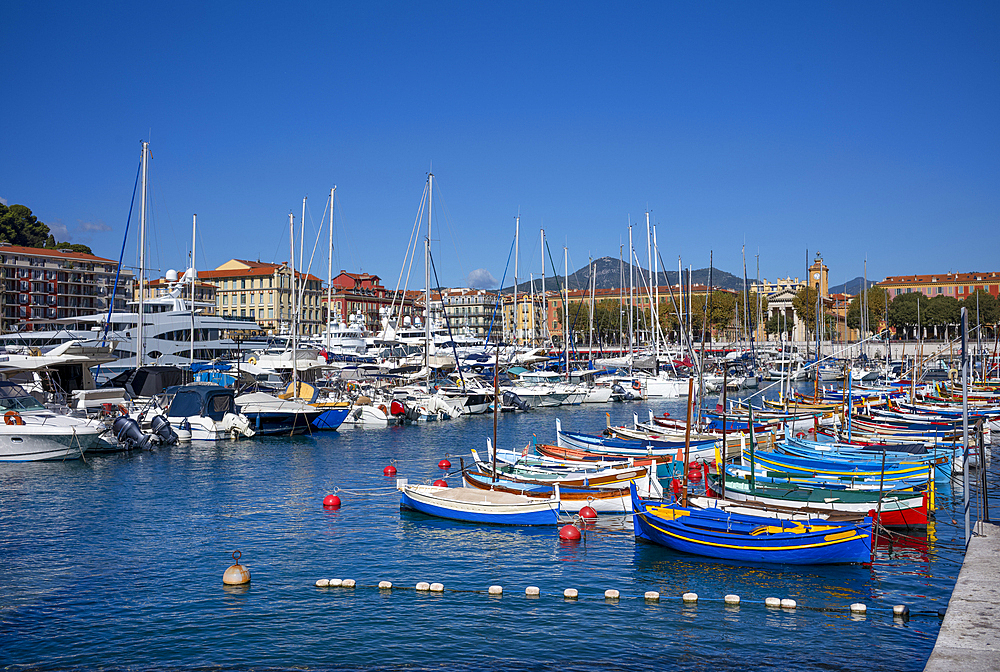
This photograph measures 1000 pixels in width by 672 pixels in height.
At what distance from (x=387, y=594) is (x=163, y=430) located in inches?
1024

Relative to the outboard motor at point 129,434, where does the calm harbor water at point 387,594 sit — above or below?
below

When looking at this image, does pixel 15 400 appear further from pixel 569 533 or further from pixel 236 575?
pixel 569 533

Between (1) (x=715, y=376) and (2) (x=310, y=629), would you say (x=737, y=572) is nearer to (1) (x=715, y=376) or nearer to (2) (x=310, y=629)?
(2) (x=310, y=629)

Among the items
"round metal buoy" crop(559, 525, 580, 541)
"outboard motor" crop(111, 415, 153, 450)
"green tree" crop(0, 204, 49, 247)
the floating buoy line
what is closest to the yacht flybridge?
"outboard motor" crop(111, 415, 153, 450)

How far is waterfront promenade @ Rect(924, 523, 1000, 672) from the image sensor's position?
12.1 meters

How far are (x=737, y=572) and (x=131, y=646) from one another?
1338cm

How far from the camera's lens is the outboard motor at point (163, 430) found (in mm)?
40625

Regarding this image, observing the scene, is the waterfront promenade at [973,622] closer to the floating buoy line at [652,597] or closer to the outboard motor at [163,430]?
the floating buoy line at [652,597]

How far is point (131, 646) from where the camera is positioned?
15.8 m

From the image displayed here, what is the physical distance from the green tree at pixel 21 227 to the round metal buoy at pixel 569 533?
13546 cm

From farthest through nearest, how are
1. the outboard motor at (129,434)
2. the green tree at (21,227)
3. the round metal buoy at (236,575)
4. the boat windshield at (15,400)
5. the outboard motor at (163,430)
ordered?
the green tree at (21,227), the outboard motor at (163,430), the outboard motor at (129,434), the boat windshield at (15,400), the round metal buoy at (236,575)

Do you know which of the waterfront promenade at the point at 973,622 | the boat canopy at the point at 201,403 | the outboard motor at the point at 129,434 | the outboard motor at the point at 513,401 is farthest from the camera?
the outboard motor at the point at 513,401

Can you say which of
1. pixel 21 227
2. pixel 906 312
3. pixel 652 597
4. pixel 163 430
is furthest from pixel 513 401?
pixel 21 227

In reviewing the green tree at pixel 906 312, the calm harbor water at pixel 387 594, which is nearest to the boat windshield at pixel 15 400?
the calm harbor water at pixel 387 594
